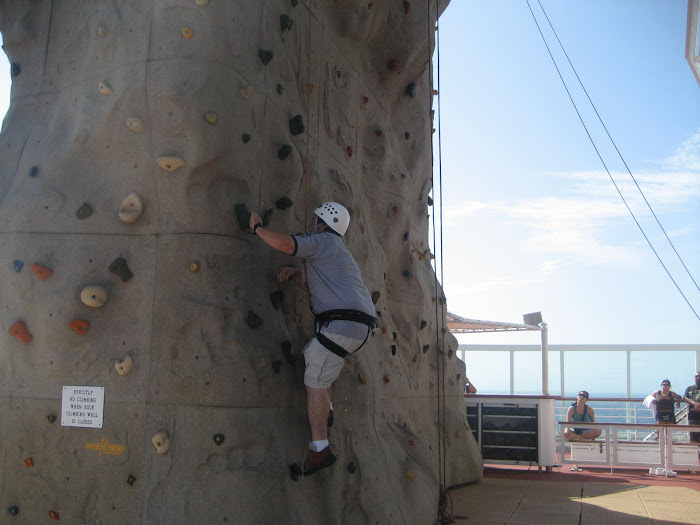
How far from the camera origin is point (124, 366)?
441 centimetres

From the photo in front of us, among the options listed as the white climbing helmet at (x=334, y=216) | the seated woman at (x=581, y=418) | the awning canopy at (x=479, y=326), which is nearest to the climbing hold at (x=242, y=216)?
the white climbing helmet at (x=334, y=216)

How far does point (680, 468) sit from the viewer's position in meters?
10.6

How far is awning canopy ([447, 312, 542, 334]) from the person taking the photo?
16956 mm

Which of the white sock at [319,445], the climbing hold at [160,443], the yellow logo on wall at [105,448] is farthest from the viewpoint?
the white sock at [319,445]

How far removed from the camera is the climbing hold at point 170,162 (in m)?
4.55

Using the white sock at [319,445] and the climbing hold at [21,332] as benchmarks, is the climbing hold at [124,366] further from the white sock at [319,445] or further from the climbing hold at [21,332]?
the white sock at [319,445]

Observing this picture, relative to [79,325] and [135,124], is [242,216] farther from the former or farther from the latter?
[79,325]

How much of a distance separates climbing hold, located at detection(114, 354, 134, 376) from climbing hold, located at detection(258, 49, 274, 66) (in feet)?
7.48

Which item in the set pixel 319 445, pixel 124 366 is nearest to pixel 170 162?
pixel 124 366

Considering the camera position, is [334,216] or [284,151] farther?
[284,151]

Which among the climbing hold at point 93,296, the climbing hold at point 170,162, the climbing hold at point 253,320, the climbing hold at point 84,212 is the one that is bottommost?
the climbing hold at point 253,320

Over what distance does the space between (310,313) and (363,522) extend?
1569 mm

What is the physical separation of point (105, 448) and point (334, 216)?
2.12 meters

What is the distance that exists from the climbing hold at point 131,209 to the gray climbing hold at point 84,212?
0.81 ft
